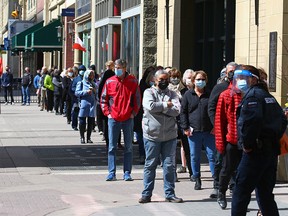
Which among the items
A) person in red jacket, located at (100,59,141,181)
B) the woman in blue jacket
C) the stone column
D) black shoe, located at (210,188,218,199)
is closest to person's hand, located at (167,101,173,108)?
black shoe, located at (210,188,218,199)

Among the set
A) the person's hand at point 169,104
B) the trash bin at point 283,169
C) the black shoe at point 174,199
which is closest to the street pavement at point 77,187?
the black shoe at point 174,199

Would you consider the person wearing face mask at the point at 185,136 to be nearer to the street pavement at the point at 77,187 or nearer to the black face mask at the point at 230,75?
the street pavement at the point at 77,187

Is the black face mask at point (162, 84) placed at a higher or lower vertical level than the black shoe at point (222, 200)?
higher

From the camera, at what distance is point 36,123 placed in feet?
97.8

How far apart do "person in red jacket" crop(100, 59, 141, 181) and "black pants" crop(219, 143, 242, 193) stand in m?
3.12

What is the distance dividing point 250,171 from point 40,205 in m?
3.81

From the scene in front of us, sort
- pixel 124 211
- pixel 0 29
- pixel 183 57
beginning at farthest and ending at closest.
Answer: pixel 0 29 < pixel 183 57 < pixel 124 211

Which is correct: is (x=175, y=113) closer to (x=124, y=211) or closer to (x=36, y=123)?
(x=124, y=211)

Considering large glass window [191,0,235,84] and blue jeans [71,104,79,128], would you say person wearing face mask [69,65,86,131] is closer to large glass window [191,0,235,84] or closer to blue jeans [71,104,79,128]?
blue jeans [71,104,79,128]

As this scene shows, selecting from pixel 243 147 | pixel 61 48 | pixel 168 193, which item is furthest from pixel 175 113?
pixel 61 48

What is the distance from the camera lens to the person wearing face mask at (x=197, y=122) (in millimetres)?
13477

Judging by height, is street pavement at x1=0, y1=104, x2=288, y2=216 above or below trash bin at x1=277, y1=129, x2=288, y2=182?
below

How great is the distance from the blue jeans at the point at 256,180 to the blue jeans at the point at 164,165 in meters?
2.91

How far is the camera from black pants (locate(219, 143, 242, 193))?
11.4 metres
